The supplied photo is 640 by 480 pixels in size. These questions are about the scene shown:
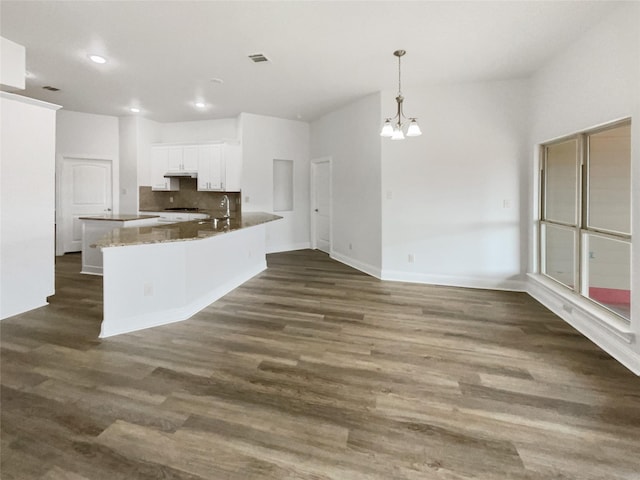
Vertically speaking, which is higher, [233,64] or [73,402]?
[233,64]

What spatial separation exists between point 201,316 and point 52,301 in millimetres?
2000

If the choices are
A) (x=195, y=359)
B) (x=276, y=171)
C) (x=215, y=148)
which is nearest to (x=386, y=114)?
(x=276, y=171)

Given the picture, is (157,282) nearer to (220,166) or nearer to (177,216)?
(177,216)

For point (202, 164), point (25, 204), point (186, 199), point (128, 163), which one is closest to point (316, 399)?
point (25, 204)

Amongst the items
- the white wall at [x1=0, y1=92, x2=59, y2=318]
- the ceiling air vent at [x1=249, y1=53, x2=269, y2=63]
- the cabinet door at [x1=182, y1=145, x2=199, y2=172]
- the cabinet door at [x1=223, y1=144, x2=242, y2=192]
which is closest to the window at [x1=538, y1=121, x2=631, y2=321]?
the ceiling air vent at [x1=249, y1=53, x2=269, y2=63]

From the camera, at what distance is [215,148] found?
23.0 ft

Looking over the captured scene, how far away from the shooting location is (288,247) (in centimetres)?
767

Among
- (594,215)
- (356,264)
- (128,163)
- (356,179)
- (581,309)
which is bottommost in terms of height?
(581,309)

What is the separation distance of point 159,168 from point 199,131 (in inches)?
45.7

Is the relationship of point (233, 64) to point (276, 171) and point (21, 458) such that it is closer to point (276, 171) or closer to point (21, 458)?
point (276, 171)

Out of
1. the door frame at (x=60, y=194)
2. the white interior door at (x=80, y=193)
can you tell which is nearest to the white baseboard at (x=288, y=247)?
the white interior door at (x=80, y=193)

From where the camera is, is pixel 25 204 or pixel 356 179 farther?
pixel 356 179

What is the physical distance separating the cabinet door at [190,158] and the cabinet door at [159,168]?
1.34 ft

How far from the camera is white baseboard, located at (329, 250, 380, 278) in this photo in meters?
5.51
